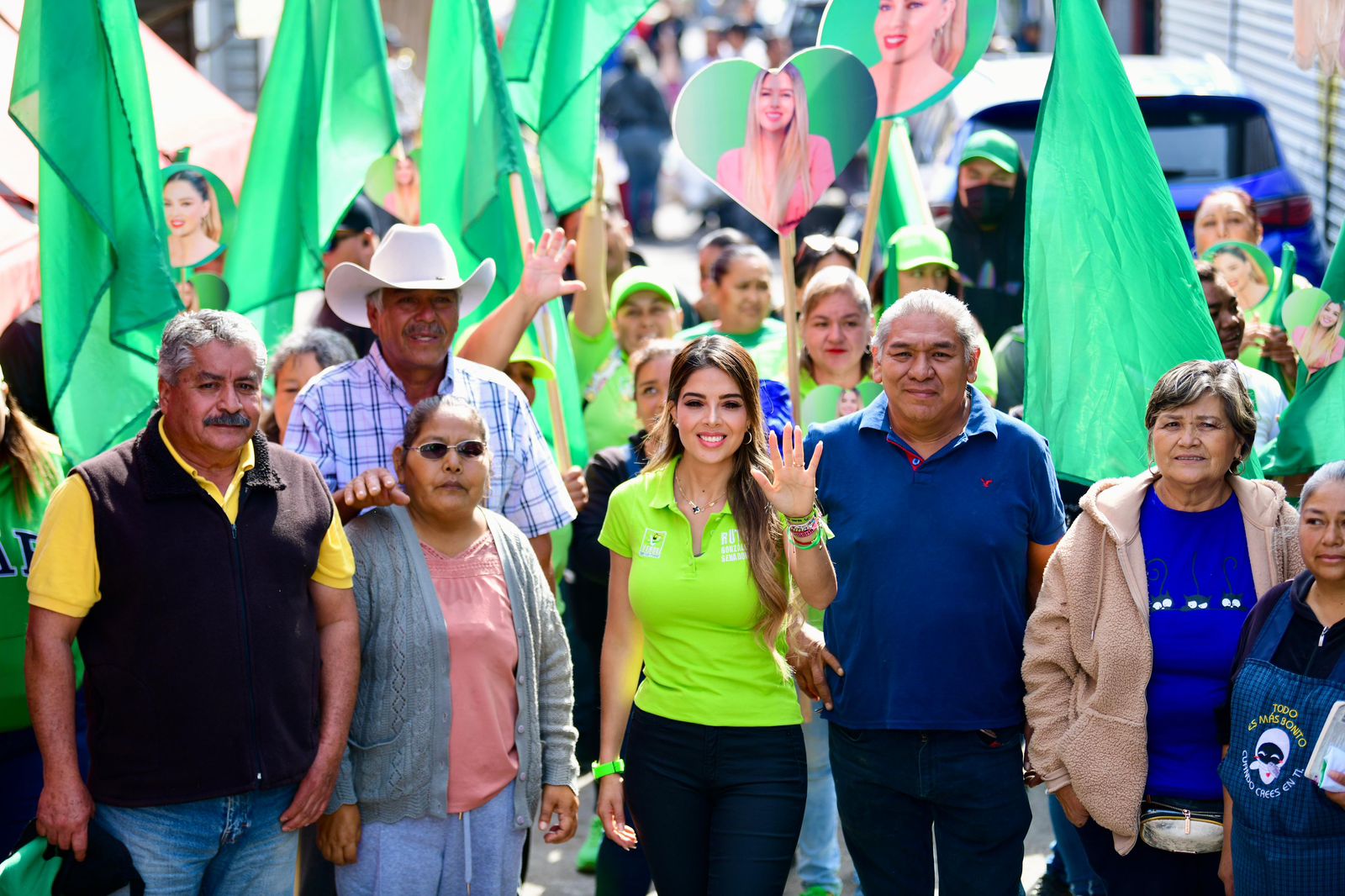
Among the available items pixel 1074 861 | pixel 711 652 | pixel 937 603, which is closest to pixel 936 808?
pixel 937 603

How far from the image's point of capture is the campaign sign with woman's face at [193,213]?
5.71 metres

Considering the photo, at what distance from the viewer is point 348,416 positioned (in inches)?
169

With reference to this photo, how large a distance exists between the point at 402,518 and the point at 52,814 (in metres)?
1.04

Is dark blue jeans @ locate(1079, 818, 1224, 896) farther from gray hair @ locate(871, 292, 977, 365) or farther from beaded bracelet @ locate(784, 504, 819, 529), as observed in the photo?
gray hair @ locate(871, 292, 977, 365)

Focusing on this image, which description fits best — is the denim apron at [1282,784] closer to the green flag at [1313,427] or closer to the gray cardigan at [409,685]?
the green flag at [1313,427]

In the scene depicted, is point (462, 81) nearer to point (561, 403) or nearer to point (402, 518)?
point (561, 403)

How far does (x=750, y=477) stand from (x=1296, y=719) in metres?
1.40

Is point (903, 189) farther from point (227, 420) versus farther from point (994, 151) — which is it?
point (227, 420)

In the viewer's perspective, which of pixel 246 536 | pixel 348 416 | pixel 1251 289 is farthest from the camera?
pixel 1251 289

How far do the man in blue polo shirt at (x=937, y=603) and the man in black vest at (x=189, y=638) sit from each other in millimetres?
1274

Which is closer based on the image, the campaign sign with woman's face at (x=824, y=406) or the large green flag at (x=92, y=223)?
the large green flag at (x=92, y=223)

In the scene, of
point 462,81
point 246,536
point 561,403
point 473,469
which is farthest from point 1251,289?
point 246,536

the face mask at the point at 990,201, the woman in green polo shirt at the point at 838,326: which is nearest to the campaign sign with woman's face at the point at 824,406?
the woman in green polo shirt at the point at 838,326

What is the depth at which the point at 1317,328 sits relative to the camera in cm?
456
